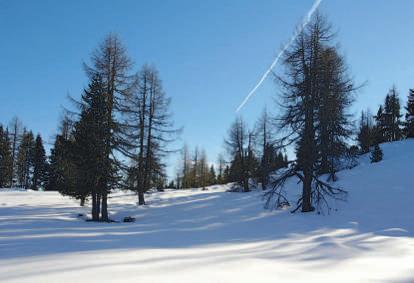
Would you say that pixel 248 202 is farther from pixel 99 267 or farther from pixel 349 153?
pixel 99 267

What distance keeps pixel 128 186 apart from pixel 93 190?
82.4 inches

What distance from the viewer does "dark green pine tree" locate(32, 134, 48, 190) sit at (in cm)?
5647

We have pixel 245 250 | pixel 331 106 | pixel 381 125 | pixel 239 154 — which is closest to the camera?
pixel 245 250

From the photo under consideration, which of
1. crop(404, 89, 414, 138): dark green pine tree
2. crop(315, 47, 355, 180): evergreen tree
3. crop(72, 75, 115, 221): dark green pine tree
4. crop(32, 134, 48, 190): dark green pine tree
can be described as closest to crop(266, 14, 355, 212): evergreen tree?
crop(315, 47, 355, 180): evergreen tree

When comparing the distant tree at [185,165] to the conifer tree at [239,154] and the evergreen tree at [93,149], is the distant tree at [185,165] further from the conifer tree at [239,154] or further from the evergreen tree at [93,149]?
the evergreen tree at [93,149]

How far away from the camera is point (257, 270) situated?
638 cm

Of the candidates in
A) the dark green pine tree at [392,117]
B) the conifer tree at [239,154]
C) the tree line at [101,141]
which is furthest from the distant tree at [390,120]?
the tree line at [101,141]

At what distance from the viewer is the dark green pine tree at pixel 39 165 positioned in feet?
185

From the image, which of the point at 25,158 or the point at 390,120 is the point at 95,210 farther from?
the point at 390,120

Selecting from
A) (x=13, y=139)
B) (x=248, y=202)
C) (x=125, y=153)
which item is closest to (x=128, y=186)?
(x=125, y=153)

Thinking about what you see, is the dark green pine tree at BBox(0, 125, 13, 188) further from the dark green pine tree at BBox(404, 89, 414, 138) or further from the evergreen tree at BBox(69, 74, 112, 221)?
the dark green pine tree at BBox(404, 89, 414, 138)

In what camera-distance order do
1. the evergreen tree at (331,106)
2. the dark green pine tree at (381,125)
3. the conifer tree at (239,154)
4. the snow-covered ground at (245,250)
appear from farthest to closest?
the dark green pine tree at (381,125)
the conifer tree at (239,154)
the evergreen tree at (331,106)
the snow-covered ground at (245,250)

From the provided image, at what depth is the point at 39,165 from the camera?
56688mm

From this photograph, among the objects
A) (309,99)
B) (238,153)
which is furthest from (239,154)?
(309,99)
